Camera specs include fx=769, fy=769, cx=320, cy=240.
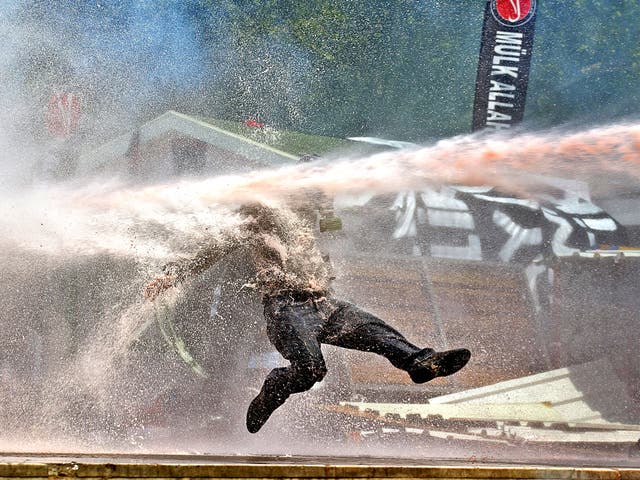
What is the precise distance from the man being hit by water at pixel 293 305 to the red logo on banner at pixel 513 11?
6.44 metres

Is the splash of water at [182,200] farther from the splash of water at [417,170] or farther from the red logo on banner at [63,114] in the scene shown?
the red logo on banner at [63,114]

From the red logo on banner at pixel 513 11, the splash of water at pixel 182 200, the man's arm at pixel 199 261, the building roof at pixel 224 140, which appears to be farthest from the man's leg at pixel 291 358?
the red logo on banner at pixel 513 11

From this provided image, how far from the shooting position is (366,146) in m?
11.6

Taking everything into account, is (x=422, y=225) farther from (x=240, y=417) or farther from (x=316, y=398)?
(x=240, y=417)

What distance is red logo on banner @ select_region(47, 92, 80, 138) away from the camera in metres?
11.4

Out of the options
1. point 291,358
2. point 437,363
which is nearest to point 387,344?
point 437,363

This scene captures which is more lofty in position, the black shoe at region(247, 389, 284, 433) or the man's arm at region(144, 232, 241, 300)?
the man's arm at region(144, 232, 241, 300)

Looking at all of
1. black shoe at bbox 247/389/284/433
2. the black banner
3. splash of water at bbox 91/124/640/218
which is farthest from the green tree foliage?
black shoe at bbox 247/389/284/433

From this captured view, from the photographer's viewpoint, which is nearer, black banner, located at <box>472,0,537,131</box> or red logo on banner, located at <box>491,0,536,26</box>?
black banner, located at <box>472,0,537,131</box>

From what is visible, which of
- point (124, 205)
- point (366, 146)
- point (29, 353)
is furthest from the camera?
point (366, 146)

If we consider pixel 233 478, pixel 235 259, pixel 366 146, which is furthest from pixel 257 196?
pixel 366 146

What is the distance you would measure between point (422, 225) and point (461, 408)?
103 inches

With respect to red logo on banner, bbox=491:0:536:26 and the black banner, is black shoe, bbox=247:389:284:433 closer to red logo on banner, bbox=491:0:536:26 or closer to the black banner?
the black banner

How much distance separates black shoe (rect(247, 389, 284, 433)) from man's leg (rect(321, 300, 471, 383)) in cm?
66
